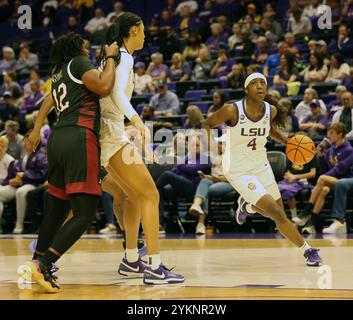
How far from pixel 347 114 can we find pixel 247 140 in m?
5.34

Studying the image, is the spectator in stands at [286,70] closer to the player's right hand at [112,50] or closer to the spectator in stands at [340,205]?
the spectator in stands at [340,205]

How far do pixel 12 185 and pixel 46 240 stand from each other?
27.0ft

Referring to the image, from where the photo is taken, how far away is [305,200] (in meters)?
12.9

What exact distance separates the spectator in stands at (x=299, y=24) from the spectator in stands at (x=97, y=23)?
18.6ft

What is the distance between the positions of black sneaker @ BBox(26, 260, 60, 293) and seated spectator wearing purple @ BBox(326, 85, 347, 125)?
8254 millimetres

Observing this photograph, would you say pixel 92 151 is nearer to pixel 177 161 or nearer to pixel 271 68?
pixel 177 161

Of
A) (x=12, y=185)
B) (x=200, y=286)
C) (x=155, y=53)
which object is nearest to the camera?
(x=200, y=286)

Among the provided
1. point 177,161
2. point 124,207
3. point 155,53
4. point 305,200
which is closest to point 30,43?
point 155,53

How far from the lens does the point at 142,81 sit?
1750 centimetres

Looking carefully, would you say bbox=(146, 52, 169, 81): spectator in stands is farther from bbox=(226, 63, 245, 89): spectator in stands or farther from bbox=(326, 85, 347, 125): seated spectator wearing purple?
bbox=(326, 85, 347, 125): seated spectator wearing purple

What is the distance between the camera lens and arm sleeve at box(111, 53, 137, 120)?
6.31 metres

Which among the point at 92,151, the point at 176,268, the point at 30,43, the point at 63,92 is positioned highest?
the point at 30,43

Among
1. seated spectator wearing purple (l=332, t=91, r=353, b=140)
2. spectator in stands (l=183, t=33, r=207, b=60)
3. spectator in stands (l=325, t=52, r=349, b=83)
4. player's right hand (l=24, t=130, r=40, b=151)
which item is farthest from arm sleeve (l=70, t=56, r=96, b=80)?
spectator in stands (l=183, t=33, r=207, b=60)
